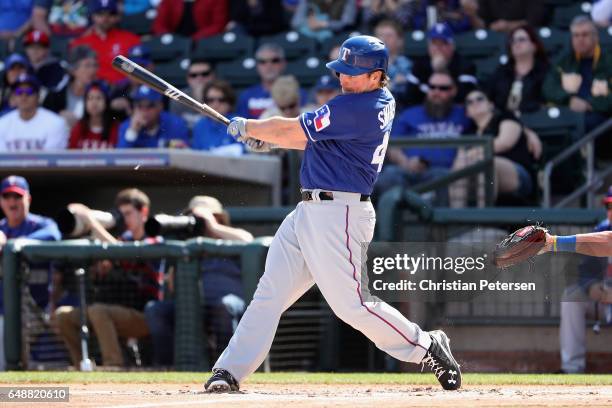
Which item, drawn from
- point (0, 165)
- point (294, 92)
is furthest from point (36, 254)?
point (294, 92)

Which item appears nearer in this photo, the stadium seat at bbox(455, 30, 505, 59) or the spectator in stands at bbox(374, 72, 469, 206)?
the spectator in stands at bbox(374, 72, 469, 206)

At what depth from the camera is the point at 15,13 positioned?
1524cm

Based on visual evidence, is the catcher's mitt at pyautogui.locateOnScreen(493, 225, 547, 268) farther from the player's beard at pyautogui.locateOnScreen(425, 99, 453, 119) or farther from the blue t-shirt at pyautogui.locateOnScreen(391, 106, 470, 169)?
the player's beard at pyautogui.locateOnScreen(425, 99, 453, 119)

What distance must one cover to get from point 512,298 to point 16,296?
11.6 ft

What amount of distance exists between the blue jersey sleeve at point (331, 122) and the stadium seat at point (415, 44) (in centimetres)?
657

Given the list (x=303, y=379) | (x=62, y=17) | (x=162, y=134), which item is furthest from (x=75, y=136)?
(x=303, y=379)

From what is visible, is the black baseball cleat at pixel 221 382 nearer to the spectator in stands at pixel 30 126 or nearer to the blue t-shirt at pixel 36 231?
the blue t-shirt at pixel 36 231

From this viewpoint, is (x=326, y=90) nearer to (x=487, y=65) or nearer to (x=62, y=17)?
(x=487, y=65)

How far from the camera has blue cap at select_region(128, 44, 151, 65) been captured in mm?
13641

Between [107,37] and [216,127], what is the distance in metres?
3.02

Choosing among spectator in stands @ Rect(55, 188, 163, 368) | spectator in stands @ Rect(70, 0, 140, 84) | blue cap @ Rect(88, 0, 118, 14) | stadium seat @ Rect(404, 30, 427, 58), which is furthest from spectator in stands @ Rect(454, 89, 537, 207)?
blue cap @ Rect(88, 0, 118, 14)

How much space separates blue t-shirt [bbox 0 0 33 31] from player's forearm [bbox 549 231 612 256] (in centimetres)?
969

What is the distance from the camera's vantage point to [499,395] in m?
6.31

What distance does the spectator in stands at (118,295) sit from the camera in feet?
31.0
